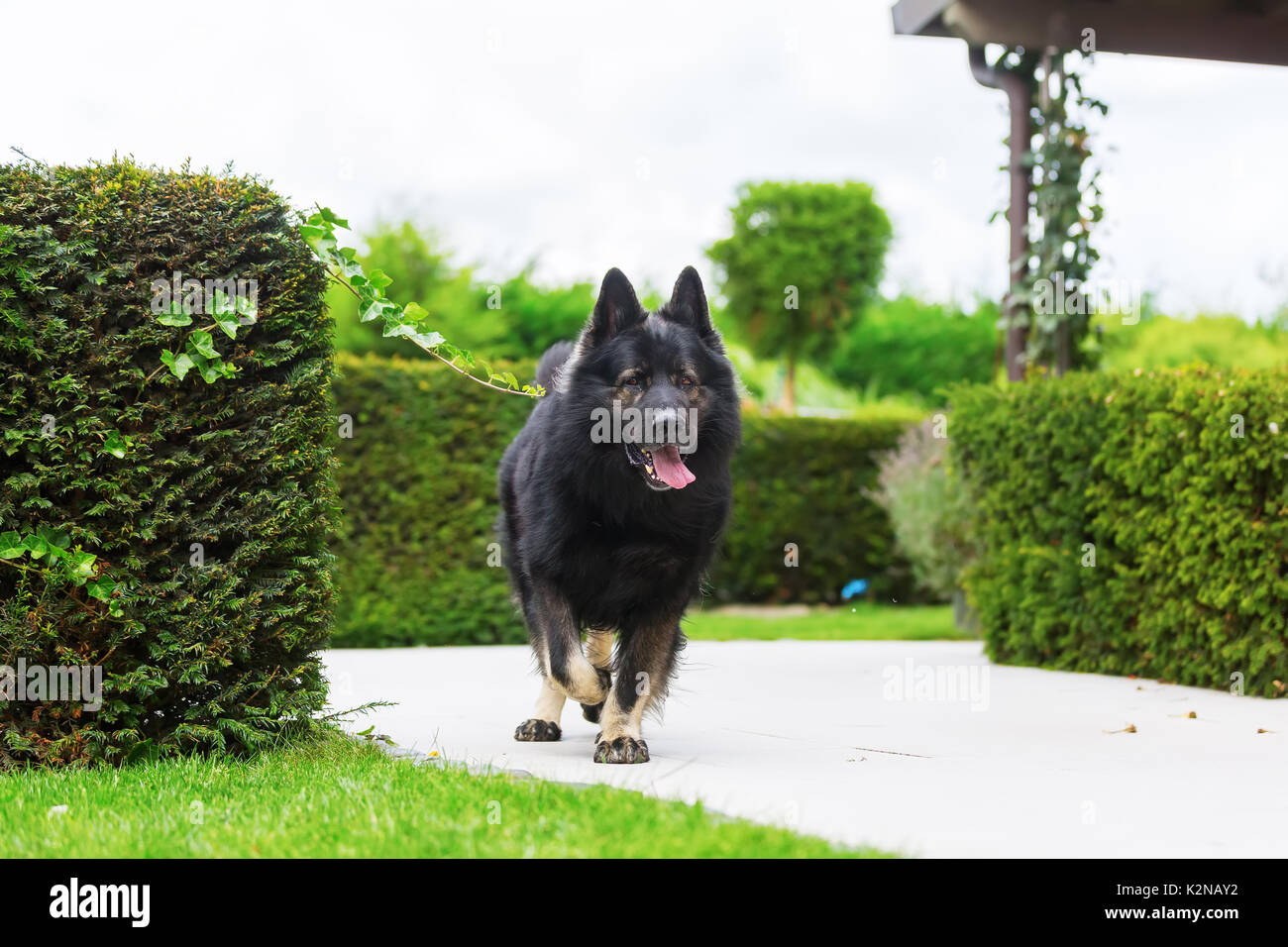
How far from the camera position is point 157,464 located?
14.6 ft

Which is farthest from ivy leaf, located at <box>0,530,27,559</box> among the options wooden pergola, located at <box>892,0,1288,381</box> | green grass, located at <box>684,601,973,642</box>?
wooden pergola, located at <box>892,0,1288,381</box>

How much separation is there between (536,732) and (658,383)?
1716 millimetres

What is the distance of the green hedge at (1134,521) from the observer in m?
6.32

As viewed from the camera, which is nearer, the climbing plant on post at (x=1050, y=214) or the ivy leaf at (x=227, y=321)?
→ the ivy leaf at (x=227, y=321)

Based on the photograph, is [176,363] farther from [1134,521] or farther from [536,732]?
[1134,521]

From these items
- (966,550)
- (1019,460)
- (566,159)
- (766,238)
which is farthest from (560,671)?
(766,238)

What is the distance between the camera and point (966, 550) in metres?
10.5

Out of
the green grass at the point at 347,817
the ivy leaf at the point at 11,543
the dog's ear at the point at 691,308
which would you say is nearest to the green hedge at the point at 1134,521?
the dog's ear at the point at 691,308

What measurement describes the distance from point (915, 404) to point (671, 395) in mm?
29660

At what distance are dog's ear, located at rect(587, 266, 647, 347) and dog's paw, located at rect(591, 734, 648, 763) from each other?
A: 5.27 feet

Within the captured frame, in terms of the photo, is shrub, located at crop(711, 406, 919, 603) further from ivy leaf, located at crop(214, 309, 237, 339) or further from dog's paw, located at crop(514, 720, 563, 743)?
ivy leaf, located at crop(214, 309, 237, 339)

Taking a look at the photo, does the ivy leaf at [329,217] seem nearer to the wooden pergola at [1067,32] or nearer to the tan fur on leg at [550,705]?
the tan fur on leg at [550,705]

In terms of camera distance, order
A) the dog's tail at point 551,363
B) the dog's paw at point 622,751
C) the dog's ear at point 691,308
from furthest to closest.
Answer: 1. the dog's tail at point 551,363
2. the dog's ear at point 691,308
3. the dog's paw at point 622,751

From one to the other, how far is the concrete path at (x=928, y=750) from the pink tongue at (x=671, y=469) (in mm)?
1089
